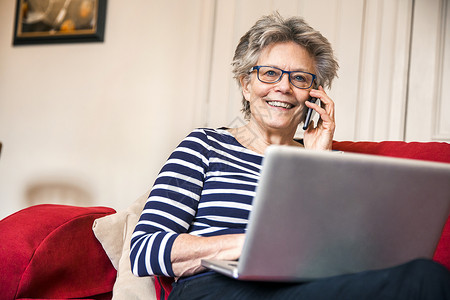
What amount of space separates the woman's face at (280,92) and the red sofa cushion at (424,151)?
0.28m

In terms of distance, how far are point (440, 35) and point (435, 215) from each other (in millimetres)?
1659

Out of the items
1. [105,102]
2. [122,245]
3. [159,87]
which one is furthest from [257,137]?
[105,102]

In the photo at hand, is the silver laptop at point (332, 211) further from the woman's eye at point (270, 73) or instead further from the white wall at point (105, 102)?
the white wall at point (105, 102)

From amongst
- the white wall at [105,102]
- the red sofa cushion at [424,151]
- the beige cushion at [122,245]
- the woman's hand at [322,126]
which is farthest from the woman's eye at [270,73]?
the white wall at [105,102]

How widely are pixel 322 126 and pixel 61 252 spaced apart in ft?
2.77

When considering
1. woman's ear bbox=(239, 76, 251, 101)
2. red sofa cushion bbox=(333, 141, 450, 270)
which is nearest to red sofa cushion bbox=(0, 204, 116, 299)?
woman's ear bbox=(239, 76, 251, 101)

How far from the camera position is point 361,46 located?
8.01 ft

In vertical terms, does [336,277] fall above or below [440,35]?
below

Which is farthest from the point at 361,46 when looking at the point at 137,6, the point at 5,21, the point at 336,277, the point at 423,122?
the point at 5,21

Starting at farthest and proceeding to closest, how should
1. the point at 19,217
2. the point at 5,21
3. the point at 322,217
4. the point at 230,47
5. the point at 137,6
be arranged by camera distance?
the point at 5,21
the point at 137,6
the point at 230,47
the point at 19,217
the point at 322,217

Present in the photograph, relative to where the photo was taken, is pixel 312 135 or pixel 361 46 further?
pixel 361 46

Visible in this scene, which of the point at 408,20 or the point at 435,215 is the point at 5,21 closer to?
the point at 408,20

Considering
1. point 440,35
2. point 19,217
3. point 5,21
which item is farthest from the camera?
point 5,21

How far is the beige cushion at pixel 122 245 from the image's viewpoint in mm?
1411
